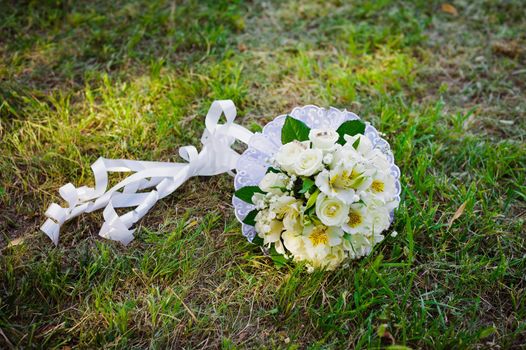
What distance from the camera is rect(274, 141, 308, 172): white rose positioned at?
1.72 m

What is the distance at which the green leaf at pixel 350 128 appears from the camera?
1884 mm

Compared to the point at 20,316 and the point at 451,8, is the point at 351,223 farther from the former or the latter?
the point at 451,8

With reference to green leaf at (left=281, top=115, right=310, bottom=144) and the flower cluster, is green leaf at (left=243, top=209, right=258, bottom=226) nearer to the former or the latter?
the flower cluster

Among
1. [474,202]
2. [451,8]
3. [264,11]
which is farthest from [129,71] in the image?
[451,8]

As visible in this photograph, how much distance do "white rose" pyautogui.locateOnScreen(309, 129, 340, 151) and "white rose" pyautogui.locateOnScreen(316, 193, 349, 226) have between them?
179 mm

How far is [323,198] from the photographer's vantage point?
1.66 meters

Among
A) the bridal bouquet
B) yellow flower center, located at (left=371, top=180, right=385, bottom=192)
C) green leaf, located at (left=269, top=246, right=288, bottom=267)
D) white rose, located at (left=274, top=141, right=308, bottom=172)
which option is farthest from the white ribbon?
yellow flower center, located at (left=371, top=180, right=385, bottom=192)

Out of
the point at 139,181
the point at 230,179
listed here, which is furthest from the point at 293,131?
the point at 139,181

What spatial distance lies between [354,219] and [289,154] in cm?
32

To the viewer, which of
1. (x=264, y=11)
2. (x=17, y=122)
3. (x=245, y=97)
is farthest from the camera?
(x=264, y=11)

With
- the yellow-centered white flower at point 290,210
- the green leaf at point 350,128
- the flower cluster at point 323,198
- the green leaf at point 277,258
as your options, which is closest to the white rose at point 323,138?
the flower cluster at point 323,198

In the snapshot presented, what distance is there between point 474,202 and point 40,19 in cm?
272

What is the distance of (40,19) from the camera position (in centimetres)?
309

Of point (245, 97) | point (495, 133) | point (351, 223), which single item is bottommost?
point (495, 133)
